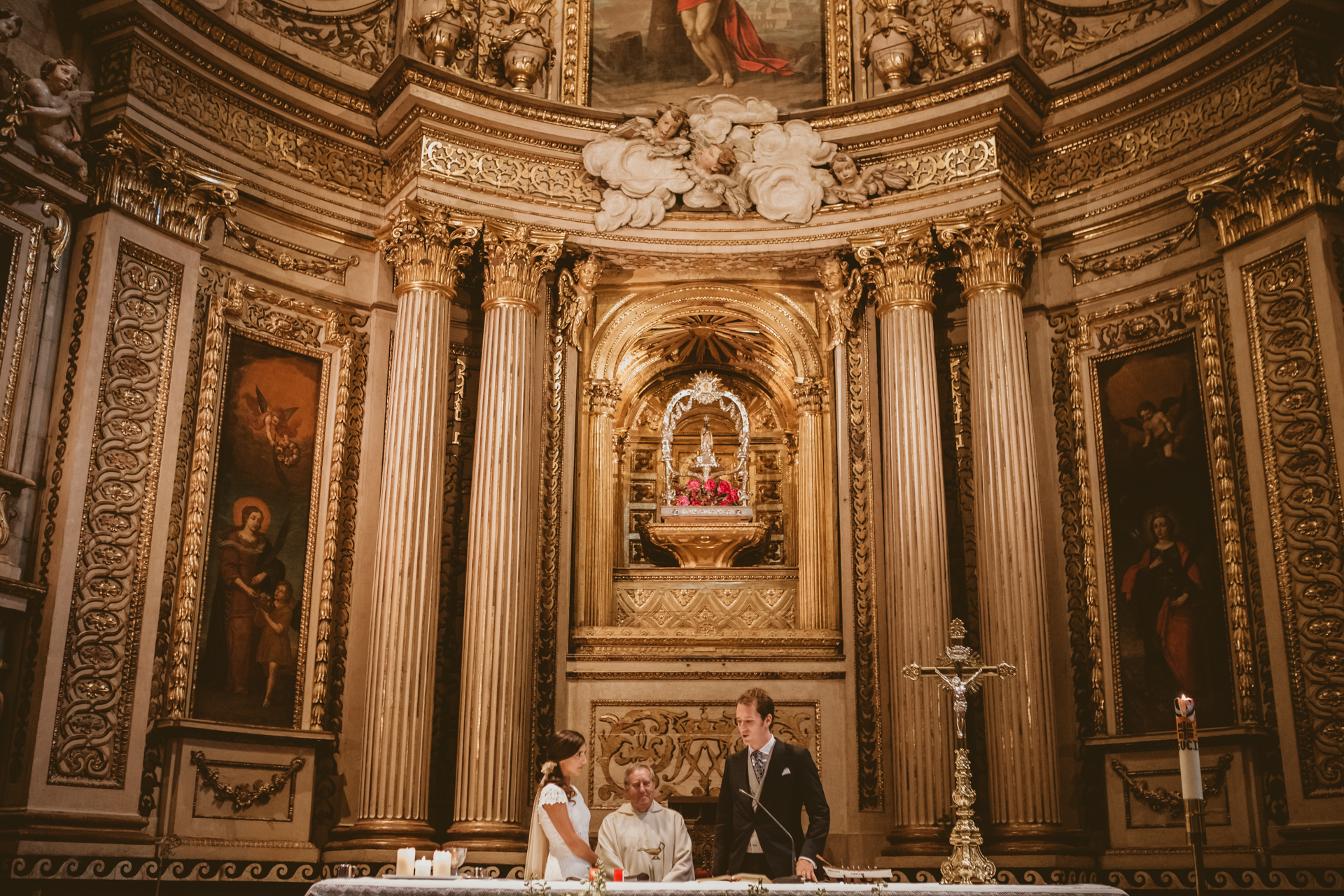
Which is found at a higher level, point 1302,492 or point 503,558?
point 1302,492

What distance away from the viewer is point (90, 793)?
917 centimetres

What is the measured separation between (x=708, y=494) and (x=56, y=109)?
727cm

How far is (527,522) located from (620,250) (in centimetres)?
302

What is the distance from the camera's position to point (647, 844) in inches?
277

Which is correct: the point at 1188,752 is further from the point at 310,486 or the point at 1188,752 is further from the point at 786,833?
the point at 310,486

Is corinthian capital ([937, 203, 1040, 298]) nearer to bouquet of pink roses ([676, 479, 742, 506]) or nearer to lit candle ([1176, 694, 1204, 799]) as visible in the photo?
bouquet of pink roses ([676, 479, 742, 506])

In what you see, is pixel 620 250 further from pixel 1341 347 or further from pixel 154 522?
pixel 1341 347

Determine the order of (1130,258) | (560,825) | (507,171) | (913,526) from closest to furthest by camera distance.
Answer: (560,825) → (913,526) → (1130,258) → (507,171)

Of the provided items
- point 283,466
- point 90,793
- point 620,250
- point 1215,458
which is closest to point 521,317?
point 620,250

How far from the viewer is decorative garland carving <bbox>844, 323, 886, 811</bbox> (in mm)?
11188

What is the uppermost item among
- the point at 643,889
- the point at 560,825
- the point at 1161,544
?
the point at 1161,544

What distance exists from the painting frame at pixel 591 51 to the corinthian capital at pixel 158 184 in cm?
375

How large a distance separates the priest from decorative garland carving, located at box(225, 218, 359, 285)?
6.67 meters

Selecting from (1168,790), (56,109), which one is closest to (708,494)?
(1168,790)
